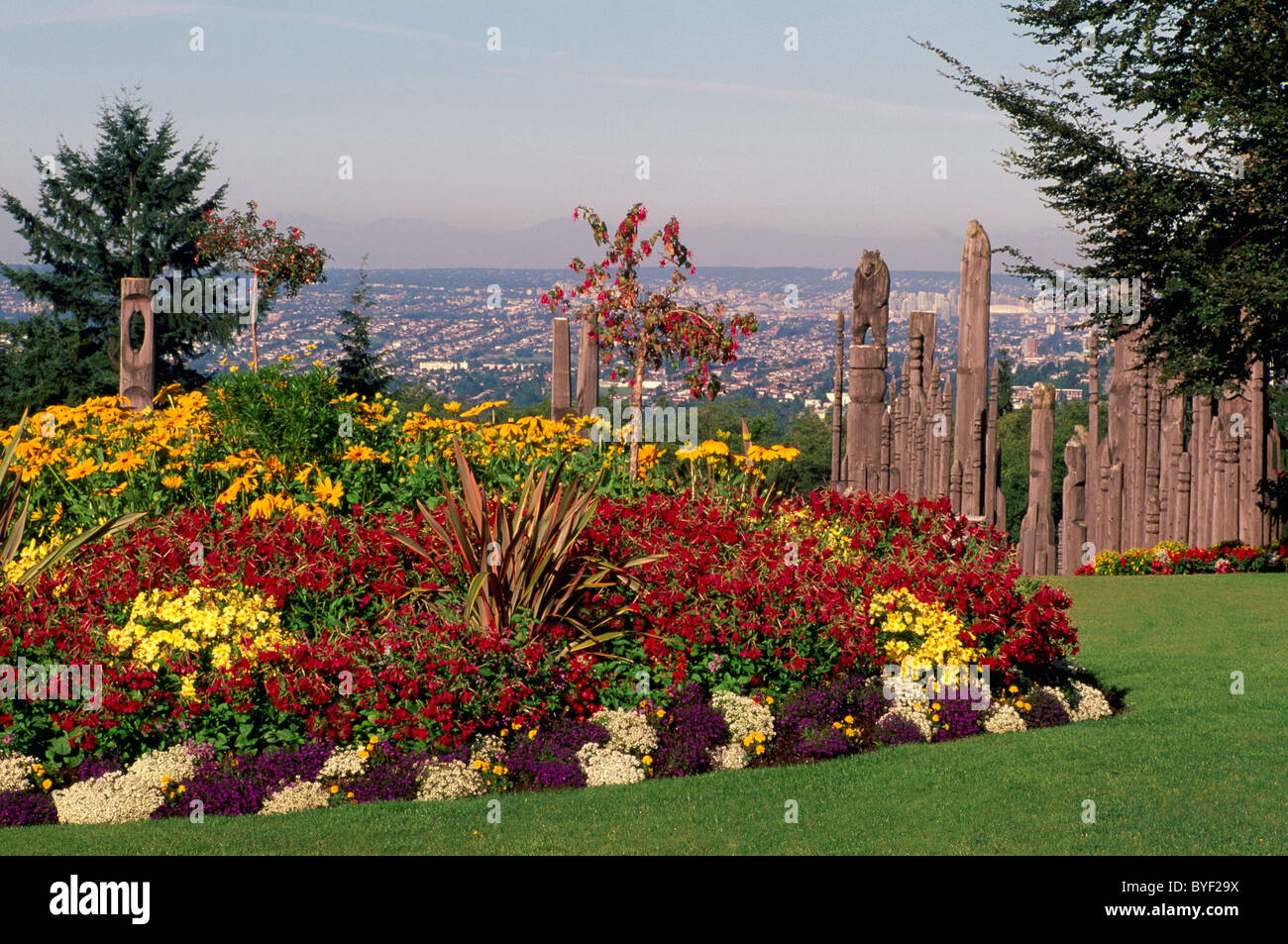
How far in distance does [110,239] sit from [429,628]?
82.2 feet

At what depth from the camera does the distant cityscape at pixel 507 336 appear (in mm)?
14273

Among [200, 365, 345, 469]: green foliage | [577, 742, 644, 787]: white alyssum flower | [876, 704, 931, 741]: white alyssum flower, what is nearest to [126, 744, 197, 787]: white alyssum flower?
[577, 742, 644, 787]: white alyssum flower

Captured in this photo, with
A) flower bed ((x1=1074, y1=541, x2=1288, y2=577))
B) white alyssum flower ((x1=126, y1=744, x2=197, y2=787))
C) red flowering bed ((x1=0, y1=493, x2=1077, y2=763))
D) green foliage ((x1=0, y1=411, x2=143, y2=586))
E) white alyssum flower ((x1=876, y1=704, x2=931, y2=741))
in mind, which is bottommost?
flower bed ((x1=1074, y1=541, x2=1288, y2=577))

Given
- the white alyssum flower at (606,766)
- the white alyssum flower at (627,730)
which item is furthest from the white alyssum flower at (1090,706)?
the white alyssum flower at (606,766)

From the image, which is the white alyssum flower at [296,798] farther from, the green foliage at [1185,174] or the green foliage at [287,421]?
the green foliage at [1185,174]

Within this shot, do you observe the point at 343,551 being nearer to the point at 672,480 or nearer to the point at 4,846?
the point at 4,846

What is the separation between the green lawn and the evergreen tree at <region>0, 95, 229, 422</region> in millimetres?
23964

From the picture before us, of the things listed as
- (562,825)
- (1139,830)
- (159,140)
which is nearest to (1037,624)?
(1139,830)

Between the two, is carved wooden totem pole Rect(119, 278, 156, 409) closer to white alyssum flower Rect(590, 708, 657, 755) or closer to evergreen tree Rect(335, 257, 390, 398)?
white alyssum flower Rect(590, 708, 657, 755)

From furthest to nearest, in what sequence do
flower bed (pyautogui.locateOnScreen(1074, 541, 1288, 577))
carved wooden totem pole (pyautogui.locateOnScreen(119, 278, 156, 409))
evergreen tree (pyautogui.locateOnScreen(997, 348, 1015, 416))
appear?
1. evergreen tree (pyautogui.locateOnScreen(997, 348, 1015, 416))
2. flower bed (pyautogui.locateOnScreen(1074, 541, 1288, 577))
3. carved wooden totem pole (pyautogui.locateOnScreen(119, 278, 156, 409))

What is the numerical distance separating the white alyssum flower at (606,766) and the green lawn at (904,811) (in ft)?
0.33

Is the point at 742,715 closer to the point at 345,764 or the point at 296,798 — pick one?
the point at 345,764

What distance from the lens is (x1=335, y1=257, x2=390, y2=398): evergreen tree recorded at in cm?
2773

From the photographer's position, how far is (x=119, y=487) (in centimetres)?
822
